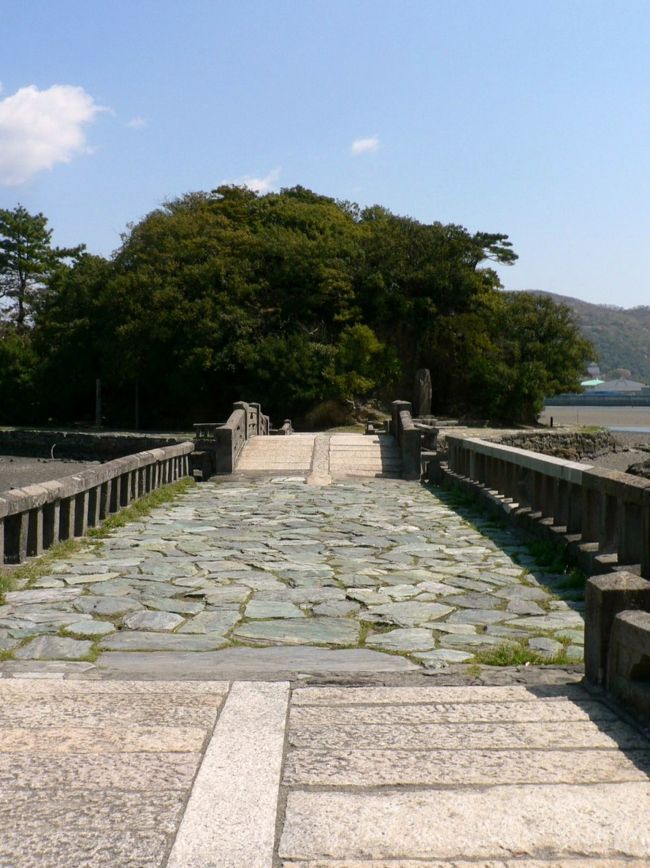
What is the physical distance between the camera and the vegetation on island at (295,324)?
132 feet

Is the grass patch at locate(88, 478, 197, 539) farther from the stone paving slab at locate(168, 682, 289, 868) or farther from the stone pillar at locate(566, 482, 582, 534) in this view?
the stone paving slab at locate(168, 682, 289, 868)

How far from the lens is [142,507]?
38.8ft

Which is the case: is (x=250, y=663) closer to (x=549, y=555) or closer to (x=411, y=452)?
(x=549, y=555)

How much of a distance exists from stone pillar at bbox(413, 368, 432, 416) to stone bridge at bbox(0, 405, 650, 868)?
32.1m

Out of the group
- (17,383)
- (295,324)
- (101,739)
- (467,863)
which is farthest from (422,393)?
(467,863)

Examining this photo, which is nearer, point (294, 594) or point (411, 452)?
point (294, 594)

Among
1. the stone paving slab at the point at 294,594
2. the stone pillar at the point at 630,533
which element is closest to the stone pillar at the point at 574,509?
the stone paving slab at the point at 294,594

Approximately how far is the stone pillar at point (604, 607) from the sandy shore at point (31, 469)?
27.3m

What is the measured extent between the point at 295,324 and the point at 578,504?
A: 35.0 m

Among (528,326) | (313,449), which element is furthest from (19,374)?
(313,449)

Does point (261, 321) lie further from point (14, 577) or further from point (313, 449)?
point (14, 577)

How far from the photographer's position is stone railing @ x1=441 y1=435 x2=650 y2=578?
20.3 ft

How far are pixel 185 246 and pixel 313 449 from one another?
25.9 m

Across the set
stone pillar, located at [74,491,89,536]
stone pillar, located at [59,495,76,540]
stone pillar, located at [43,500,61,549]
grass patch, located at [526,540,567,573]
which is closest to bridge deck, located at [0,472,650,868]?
grass patch, located at [526,540,567,573]
